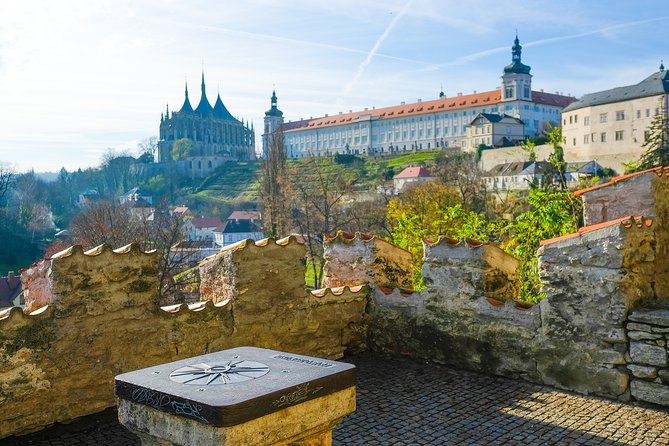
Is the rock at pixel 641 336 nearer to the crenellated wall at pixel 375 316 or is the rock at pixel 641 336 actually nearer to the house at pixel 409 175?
the crenellated wall at pixel 375 316

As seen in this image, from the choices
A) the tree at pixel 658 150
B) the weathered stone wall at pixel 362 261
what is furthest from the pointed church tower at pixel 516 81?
the weathered stone wall at pixel 362 261

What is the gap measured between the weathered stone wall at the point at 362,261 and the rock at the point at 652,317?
3093mm

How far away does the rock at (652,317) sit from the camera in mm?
5801

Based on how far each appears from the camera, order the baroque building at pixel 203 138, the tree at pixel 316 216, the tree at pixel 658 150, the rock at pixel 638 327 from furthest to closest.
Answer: the baroque building at pixel 203 138 < the tree at pixel 658 150 < the tree at pixel 316 216 < the rock at pixel 638 327

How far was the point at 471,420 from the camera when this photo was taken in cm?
566

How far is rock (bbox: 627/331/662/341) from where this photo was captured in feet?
19.3

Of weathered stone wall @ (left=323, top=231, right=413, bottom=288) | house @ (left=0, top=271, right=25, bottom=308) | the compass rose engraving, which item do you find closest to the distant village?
house @ (left=0, top=271, right=25, bottom=308)

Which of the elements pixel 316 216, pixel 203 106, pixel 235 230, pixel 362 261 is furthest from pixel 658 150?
pixel 203 106

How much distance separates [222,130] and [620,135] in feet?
257

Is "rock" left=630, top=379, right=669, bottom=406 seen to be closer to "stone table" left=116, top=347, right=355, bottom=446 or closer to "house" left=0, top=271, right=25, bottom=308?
"stone table" left=116, top=347, right=355, bottom=446

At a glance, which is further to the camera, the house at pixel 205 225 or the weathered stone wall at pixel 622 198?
the house at pixel 205 225

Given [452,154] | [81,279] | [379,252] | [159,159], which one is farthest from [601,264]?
[159,159]

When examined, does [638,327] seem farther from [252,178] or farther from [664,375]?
[252,178]

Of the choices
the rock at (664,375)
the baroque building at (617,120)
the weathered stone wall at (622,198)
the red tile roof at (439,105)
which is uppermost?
the red tile roof at (439,105)
